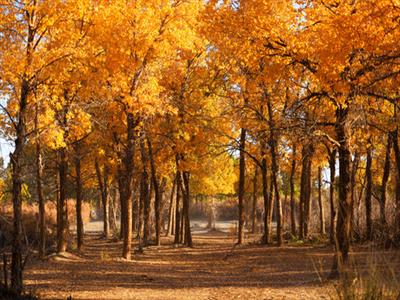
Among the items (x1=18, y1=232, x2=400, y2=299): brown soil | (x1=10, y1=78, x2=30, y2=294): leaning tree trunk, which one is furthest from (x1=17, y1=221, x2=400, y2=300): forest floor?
(x1=10, y1=78, x2=30, y2=294): leaning tree trunk

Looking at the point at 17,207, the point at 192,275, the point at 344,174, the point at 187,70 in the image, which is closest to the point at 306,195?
the point at 187,70

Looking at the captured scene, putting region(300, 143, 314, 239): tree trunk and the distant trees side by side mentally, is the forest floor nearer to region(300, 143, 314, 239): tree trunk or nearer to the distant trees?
the distant trees

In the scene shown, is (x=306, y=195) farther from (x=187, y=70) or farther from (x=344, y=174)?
(x=344, y=174)

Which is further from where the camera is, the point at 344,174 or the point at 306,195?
the point at 306,195

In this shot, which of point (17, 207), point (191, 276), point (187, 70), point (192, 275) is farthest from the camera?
point (187, 70)

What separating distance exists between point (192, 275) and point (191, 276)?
0.23 m

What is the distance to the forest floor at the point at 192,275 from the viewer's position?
1045 cm

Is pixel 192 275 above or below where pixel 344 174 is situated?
below

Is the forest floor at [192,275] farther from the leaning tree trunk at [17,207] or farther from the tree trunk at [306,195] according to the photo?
the tree trunk at [306,195]

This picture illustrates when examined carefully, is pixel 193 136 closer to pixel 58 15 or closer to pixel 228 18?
pixel 228 18

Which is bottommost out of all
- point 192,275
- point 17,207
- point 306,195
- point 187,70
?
point 192,275

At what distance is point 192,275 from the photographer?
14148 mm

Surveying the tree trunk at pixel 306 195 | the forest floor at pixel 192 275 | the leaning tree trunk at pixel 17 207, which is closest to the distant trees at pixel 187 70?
the leaning tree trunk at pixel 17 207

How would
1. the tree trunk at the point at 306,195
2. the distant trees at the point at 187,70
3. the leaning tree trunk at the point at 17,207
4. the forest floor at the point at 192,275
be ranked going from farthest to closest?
the tree trunk at the point at 306,195 < the forest floor at the point at 192,275 < the distant trees at the point at 187,70 < the leaning tree trunk at the point at 17,207
